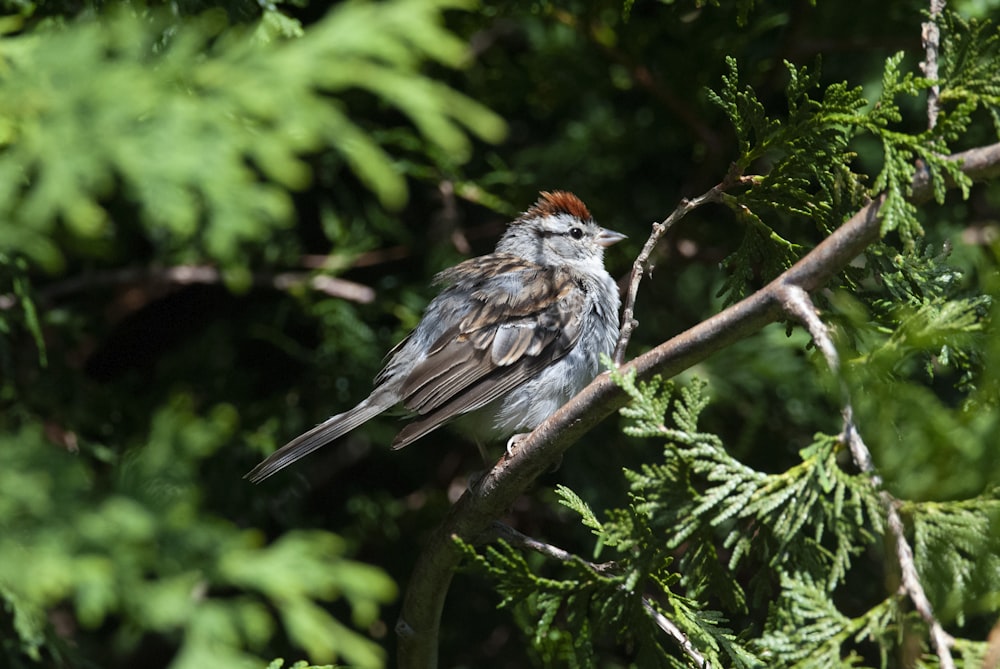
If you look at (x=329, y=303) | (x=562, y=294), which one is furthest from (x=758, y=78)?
(x=329, y=303)

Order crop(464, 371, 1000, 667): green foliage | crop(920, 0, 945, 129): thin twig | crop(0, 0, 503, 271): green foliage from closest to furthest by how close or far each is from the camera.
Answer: crop(0, 0, 503, 271): green foliage < crop(464, 371, 1000, 667): green foliage < crop(920, 0, 945, 129): thin twig

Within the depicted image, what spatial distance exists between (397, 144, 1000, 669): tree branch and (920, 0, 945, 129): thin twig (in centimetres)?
12

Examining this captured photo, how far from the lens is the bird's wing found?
130 inches

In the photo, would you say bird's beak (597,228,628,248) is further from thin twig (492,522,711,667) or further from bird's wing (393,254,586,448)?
thin twig (492,522,711,667)

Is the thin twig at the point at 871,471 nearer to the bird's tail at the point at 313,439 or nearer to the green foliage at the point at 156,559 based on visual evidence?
the green foliage at the point at 156,559

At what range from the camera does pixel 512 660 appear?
3.65 metres

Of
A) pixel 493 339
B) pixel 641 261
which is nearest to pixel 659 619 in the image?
pixel 641 261

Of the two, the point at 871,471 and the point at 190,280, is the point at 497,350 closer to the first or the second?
the point at 190,280

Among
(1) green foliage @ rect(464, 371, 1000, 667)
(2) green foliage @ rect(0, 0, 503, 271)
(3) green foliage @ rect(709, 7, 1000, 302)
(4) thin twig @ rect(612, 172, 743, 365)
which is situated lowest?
(1) green foliage @ rect(464, 371, 1000, 667)

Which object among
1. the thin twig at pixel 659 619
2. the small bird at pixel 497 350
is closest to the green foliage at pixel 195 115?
the thin twig at pixel 659 619

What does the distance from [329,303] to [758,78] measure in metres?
1.81

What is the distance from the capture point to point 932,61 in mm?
2125

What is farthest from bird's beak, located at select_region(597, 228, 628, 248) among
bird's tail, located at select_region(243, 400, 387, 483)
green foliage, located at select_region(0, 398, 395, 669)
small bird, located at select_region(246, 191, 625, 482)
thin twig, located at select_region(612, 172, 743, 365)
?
green foliage, located at select_region(0, 398, 395, 669)

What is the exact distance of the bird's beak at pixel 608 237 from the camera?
3736mm
